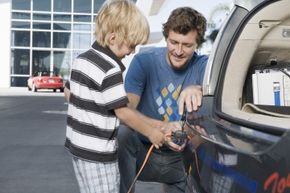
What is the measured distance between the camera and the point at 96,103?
297cm

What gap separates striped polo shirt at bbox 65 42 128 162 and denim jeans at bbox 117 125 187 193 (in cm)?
37

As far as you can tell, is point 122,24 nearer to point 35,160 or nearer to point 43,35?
point 35,160

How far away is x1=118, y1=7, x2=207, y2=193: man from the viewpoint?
348cm

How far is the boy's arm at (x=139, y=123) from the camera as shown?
2998mm

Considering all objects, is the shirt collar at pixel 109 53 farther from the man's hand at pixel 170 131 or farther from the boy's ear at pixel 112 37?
the man's hand at pixel 170 131

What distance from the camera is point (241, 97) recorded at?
274 centimetres

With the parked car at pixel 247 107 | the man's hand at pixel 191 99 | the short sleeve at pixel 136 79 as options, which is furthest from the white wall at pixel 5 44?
the parked car at pixel 247 107

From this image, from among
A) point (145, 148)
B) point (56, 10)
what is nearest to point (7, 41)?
point (56, 10)

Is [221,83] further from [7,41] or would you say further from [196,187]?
[7,41]

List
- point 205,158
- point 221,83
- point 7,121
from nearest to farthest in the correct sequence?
point 205,158 → point 221,83 → point 7,121

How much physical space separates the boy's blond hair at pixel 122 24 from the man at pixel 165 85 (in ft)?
1.48

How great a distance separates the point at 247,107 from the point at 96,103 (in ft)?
2.65

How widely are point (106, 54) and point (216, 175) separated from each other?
47.5 inches

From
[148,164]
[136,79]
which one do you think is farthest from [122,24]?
[148,164]
